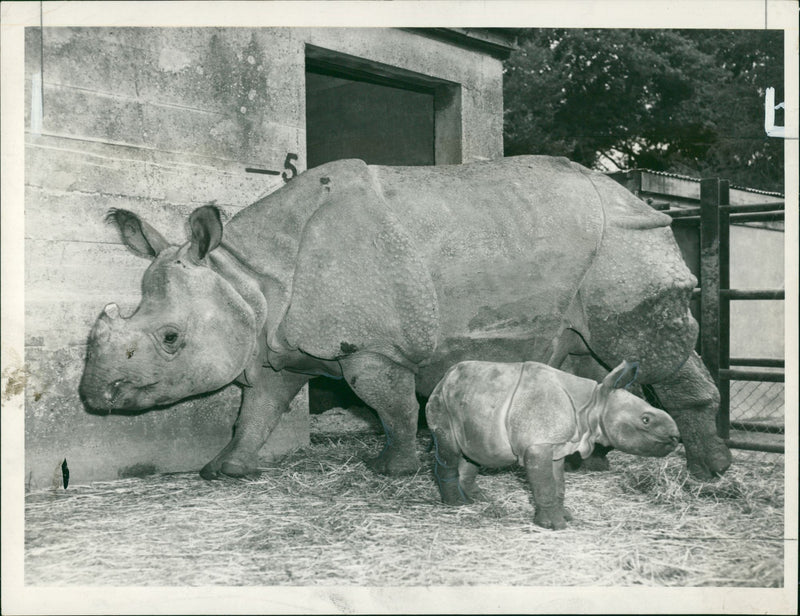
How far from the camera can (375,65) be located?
6020mm

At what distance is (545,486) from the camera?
12.0 feet

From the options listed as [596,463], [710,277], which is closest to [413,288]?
[596,463]

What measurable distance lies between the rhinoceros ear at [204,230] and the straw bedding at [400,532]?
137cm

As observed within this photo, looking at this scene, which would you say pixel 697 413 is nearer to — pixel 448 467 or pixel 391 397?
pixel 448 467

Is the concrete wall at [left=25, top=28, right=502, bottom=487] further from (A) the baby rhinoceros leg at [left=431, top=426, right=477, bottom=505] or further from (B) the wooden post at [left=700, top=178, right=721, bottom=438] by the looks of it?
(B) the wooden post at [left=700, top=178, right=721, bottom=438]

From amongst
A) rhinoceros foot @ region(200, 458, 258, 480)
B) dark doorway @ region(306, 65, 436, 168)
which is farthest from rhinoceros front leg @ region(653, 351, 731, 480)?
dark doorway @ region(306, 65, 436, 168)

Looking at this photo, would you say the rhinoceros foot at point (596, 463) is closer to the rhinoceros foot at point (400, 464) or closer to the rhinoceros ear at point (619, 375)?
the rhinoceros foot at point (400, 464)

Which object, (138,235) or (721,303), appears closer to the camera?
(138,235)

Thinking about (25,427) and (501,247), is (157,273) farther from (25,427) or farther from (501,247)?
(501,247)

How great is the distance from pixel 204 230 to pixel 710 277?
137 inches

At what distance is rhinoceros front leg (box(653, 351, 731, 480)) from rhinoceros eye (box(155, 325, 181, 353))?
105 inches

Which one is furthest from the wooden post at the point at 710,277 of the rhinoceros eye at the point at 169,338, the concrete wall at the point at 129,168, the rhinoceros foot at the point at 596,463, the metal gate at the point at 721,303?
the rhinoceros eye at the point at 169,338

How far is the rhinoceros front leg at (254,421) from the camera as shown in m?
4.89

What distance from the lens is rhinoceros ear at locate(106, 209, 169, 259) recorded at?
4430 millimetres
